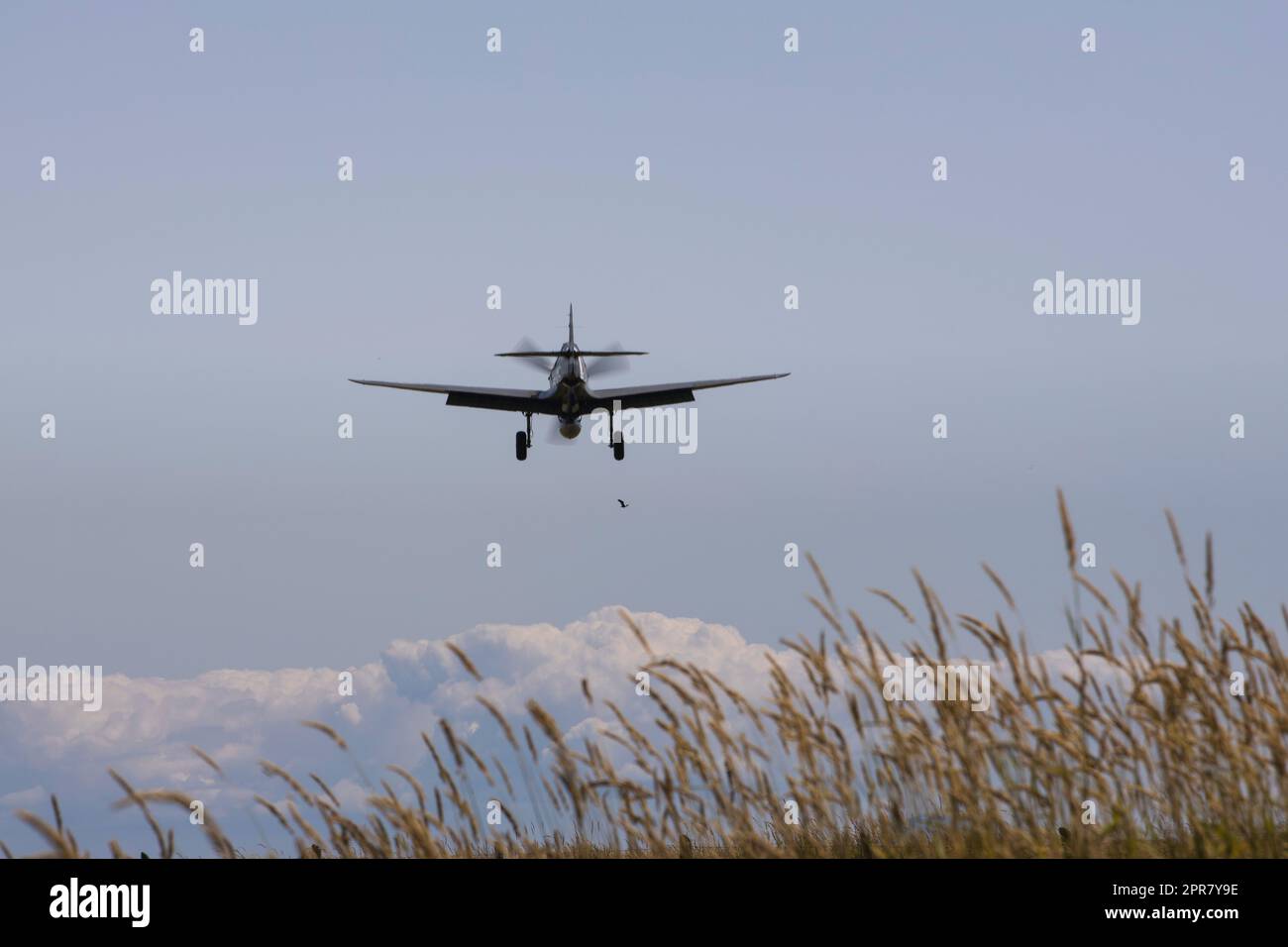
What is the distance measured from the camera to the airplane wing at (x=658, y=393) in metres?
48.2

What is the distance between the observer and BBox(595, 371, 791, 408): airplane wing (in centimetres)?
4822

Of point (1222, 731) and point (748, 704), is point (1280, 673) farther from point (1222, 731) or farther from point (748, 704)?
point (748, 704)

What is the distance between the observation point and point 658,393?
5016 cm
